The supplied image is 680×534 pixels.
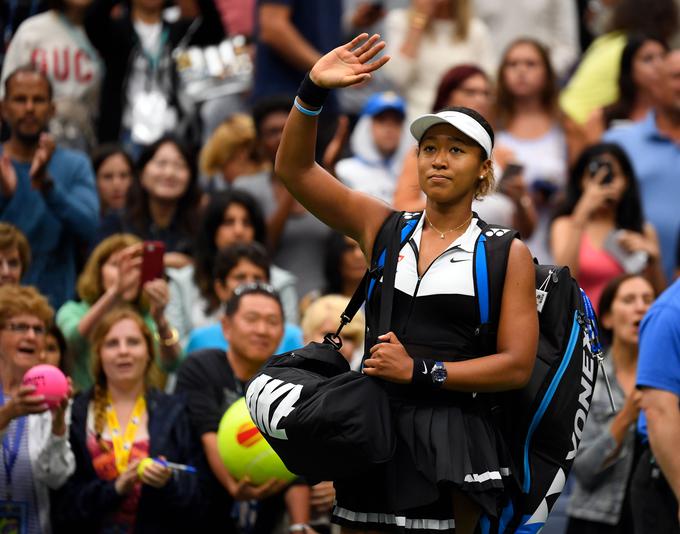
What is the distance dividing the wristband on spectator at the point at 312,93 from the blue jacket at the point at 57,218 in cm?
402

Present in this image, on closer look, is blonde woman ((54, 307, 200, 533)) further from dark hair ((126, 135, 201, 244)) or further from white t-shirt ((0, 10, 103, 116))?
white t-shirt ((0, 10, 103, 116))

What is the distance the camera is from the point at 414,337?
5406mm

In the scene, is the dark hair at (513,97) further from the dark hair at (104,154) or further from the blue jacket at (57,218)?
the blue jacket at (57,218)

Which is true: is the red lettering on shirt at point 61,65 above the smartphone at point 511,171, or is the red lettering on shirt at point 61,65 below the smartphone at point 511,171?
above

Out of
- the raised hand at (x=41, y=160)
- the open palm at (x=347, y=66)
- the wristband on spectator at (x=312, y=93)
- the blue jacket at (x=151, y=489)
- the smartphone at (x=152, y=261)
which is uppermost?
the raised hand at (x=41, y=160)

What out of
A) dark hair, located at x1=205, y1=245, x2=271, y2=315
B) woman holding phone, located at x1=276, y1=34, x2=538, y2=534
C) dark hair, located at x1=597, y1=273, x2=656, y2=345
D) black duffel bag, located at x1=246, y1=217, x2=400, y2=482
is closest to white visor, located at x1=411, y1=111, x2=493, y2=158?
woman holding phone, located at x1=276, y1=34, x2=538, y2=534

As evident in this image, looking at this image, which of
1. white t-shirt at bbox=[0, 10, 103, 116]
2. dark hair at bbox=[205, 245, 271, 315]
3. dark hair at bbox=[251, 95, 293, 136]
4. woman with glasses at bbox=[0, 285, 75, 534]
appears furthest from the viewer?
dark hair at bbox=[251, 95, 293, 136]

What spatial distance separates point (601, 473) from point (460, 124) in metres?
3.30

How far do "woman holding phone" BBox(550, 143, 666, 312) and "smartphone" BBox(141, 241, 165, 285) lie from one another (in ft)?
8.75

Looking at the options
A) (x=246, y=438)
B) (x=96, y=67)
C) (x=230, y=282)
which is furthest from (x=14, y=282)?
(x=96, y=67)

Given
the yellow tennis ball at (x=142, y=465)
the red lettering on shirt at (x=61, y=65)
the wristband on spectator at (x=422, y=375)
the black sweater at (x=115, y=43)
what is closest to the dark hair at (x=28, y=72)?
the red lettering on shirt at (x=61, y=65)

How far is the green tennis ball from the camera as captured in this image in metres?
7.33

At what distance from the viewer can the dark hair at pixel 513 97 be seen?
1159 centimetres

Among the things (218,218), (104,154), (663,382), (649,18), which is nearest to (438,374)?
(663,382)
